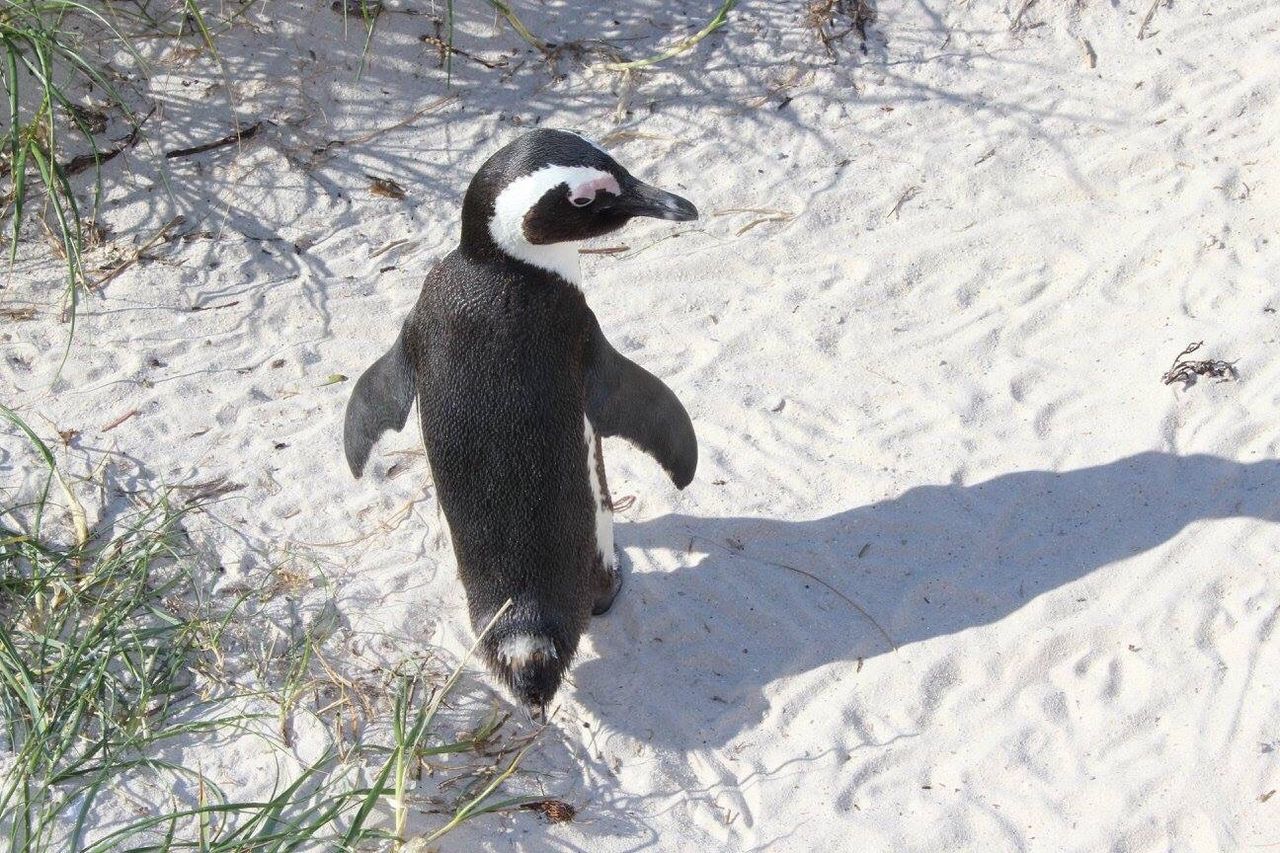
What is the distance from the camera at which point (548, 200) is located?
2211 millimetres

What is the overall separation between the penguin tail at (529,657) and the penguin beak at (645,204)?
0.80m

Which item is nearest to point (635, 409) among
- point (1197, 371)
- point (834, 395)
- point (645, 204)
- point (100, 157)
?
point (645, 204)

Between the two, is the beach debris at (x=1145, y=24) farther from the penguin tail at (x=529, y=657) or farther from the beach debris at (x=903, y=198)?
the penguin tail at (x=529, y=657)

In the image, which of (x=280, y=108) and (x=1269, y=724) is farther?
(x=280, y=108)

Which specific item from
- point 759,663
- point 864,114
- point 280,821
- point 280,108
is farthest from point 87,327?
point 864,114

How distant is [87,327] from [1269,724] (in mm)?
3016

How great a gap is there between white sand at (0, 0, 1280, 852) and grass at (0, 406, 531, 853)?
104 mm

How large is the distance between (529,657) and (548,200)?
86 centimetres

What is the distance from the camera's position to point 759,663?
270 centimetres

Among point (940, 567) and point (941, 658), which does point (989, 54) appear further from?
point (941, 658)

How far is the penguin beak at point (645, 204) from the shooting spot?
2.30m

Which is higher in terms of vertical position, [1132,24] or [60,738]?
[1132,24]

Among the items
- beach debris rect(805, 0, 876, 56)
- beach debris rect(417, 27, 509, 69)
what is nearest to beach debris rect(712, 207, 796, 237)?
beach debris rect(805, 0, 876, 56)

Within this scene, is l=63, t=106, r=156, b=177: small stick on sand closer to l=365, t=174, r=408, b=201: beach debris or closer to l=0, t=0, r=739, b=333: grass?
l=0, t=0, r=739, b=333: grass
